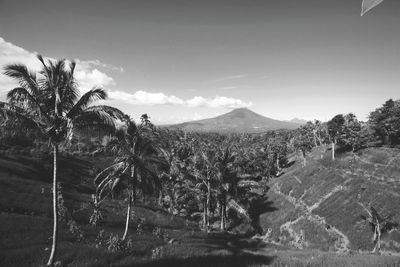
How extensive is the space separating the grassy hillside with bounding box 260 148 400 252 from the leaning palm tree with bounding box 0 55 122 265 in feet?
123

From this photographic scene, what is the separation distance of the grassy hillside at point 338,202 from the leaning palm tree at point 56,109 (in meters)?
37.5

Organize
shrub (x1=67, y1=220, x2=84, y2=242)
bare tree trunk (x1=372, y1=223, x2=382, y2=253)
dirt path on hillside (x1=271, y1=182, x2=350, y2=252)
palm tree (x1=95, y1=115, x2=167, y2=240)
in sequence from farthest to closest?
dirt path on hillside (x1=271, y1=182, x2=350, y2=252), bare tree trunk (x1=372, y1=223, x2=382, y2=253), shrub (x1=67, y1=220, x2=84, y2=242), palm tree (x1=95, y1=115, x2=167, y2=240)

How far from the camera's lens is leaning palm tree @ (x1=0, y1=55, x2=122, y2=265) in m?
12.4

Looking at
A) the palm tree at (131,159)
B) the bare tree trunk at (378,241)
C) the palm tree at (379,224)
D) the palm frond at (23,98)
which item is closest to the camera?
the palm frond at (23,98)

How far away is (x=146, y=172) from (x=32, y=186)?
2536 cm

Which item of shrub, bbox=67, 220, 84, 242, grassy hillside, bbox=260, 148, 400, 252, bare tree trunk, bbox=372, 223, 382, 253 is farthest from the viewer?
grassy hillside, bbox=260, 148, 400, 252

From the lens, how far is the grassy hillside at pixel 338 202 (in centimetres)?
3793

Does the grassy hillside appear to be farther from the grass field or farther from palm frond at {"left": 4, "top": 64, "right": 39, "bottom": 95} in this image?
palm frond at {"left": 4, "top": 64, "right": 39, "bottom": 95}

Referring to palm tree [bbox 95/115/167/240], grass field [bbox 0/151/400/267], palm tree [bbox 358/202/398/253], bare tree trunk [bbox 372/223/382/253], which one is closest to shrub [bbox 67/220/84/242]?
grass field [bbox 0/151/400/267]

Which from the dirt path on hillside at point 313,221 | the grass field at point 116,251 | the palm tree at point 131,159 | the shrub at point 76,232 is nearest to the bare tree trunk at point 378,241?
the dirt path on hillside at point 313,221

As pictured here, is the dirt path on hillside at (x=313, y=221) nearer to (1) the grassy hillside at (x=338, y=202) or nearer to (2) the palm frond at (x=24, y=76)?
(1) the grassy hillside at (x=338, y=202)

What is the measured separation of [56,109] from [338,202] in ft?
168

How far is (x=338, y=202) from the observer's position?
1912 inches

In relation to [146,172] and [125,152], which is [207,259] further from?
[125,152]
